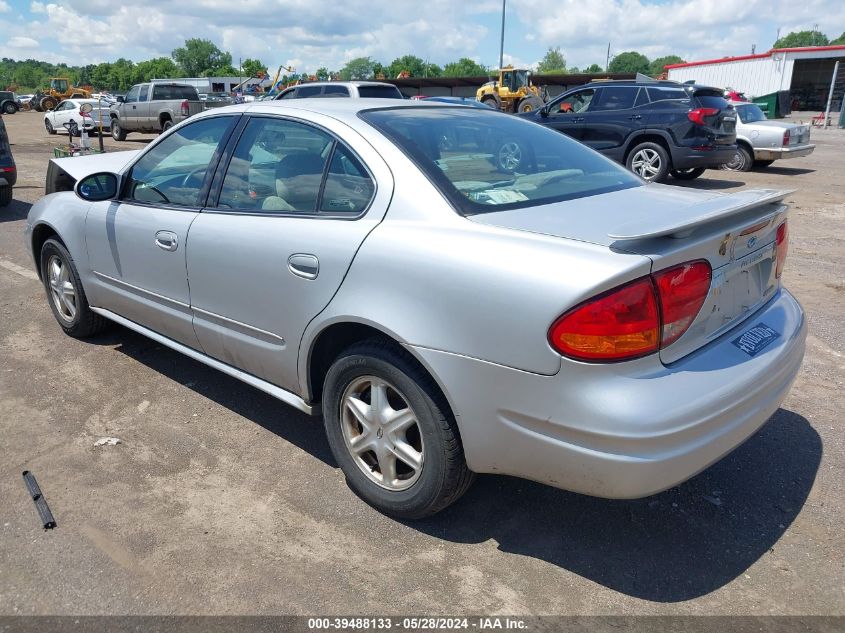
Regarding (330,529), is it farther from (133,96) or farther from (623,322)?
(133,96)

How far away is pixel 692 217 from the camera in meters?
2.37

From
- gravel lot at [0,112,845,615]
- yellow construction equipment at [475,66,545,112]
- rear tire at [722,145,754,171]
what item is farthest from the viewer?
yellow construction equipment at [475,66,545,112]

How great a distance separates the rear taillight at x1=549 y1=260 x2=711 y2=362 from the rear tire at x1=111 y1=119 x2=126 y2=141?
2384cm

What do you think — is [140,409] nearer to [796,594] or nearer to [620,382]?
[620,382]

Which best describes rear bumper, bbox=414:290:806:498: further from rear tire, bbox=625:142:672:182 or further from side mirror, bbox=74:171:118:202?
rear tire, bbox=625:142:672:182

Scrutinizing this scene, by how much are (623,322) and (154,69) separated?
13884 centimetres

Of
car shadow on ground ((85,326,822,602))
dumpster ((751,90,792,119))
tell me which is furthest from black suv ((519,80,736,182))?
dumpster ((751,90,792,119))

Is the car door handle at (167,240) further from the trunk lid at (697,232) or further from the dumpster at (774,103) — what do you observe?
the dumpster at (774,103)

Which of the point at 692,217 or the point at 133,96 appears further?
the point at 133,96

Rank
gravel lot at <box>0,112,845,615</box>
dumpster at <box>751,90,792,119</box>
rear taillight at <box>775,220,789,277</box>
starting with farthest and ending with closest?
dumpster at <box>751,90,792,119</box> < rear taillight at <box>775,220,789,277</box> < gravel lot at <box>0,112,845,615</box>

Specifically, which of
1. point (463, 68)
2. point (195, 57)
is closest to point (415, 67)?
point (463, 68)

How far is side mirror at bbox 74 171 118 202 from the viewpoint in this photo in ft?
13.2

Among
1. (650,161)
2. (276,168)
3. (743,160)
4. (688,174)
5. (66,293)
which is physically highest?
(276,168)

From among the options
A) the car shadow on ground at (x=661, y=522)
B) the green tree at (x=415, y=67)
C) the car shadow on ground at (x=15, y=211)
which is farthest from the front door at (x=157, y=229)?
the green tree at (x=415, y=67)
